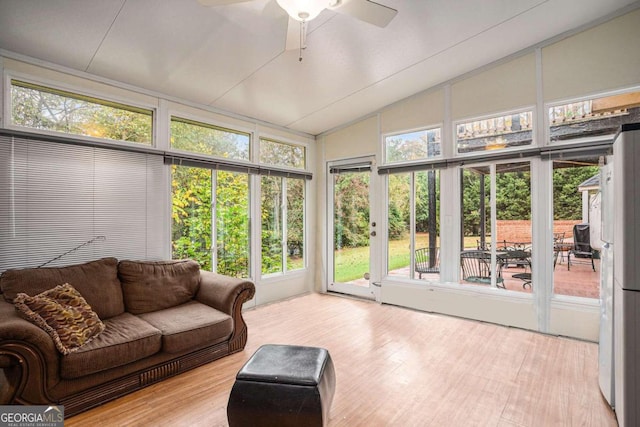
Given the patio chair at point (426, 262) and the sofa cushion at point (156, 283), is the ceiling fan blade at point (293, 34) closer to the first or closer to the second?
the sofa cushion at point (156, 283)

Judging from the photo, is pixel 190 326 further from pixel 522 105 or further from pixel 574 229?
pixel 522 105

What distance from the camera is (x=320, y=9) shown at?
72.7 inches

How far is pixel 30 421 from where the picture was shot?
193cm

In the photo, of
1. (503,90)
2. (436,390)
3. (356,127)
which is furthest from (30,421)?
(503,90)

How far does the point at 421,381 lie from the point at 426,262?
2.10 metres

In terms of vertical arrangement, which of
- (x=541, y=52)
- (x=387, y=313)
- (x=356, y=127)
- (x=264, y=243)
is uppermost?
(x=541, y=52)

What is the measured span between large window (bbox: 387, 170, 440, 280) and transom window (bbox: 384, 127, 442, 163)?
233 mm

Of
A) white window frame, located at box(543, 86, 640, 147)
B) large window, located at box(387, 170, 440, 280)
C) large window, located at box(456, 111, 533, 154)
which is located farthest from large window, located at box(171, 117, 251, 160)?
white window frame, located at box(543, 86, 640, 147)

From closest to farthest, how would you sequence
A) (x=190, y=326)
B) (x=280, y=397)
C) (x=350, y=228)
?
(x=280, y=397) → (x=190, y=326) → (x=350, y=228)

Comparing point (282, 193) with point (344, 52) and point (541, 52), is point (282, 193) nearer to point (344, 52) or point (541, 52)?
point (344, 52)

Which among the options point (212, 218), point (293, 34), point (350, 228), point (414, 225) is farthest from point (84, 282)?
point (414, 225)

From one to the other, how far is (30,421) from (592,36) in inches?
222

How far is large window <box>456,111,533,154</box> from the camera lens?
12.0 ft

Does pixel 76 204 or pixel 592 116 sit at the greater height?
pixel 592 116
